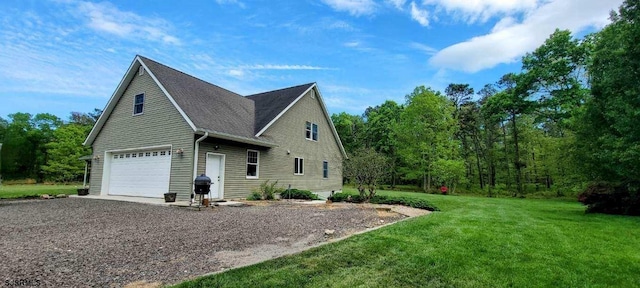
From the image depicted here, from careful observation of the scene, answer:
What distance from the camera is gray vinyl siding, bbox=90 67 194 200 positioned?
12.0 metres

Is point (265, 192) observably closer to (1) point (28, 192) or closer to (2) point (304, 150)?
(2) point (304, 150)

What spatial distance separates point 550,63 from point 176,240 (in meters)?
25.7

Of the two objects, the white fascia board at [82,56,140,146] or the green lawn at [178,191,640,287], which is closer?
the green lawn at [178,191,640,287]

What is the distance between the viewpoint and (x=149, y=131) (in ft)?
43.9

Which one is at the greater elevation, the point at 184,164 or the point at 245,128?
the point at 245,128

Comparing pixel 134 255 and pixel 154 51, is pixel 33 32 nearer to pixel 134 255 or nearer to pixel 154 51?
pixel 154 51

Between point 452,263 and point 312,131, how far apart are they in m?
14.9

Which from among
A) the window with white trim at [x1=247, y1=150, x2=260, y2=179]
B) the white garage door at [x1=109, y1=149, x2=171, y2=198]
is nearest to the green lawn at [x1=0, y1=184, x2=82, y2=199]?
the white garage door at [x1=109, y1=149, x2=171, y2=198]

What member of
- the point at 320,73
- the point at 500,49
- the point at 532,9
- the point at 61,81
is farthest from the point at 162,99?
the point at 500,49

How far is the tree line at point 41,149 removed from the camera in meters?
34.1

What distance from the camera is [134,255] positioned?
4.47 metres

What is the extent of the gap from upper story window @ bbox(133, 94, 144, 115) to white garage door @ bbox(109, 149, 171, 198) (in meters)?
1.75

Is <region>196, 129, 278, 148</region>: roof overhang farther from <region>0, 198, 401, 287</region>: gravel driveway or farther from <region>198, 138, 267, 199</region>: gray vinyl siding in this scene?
<region>0, 198, 401, 287</region>: gravel driveway

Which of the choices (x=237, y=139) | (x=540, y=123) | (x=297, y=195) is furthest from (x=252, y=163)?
(x=540, y=123)
